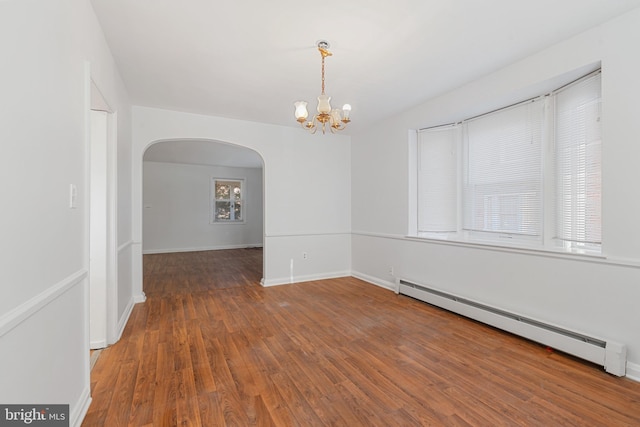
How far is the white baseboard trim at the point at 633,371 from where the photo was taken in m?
2.14

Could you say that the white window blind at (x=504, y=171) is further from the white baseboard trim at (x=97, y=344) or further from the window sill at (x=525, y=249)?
the white baseboard trim at (x=97, y=344)

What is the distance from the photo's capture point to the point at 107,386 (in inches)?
83.1

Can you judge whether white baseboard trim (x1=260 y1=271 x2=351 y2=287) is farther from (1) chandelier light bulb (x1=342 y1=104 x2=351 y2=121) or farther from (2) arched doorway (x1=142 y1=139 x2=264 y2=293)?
(2) arched doorway (x1=142 y1=139 x2=264 y2=293)

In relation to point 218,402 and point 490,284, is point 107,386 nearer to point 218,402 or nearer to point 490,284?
point 218,402

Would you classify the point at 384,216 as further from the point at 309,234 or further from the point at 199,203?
the point at 199,203

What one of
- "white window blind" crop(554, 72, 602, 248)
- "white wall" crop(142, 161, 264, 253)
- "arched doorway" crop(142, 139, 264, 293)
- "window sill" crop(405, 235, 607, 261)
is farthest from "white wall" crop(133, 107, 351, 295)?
"white wall" crop(142, 161, 264, 253)

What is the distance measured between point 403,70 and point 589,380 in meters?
3.13

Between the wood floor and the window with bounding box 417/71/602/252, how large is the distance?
3.76ft

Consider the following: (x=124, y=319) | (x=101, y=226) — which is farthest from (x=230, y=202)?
(x=101, y=226)

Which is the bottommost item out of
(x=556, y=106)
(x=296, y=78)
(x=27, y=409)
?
(x=27, y=409)

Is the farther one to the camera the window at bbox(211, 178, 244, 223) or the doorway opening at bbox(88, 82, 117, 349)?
the window at bbox(211, 178, 244, 223)

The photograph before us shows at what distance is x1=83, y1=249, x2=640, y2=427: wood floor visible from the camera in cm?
180

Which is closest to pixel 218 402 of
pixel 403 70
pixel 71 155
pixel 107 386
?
pixel 107 386

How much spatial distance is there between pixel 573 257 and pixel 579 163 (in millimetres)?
894
